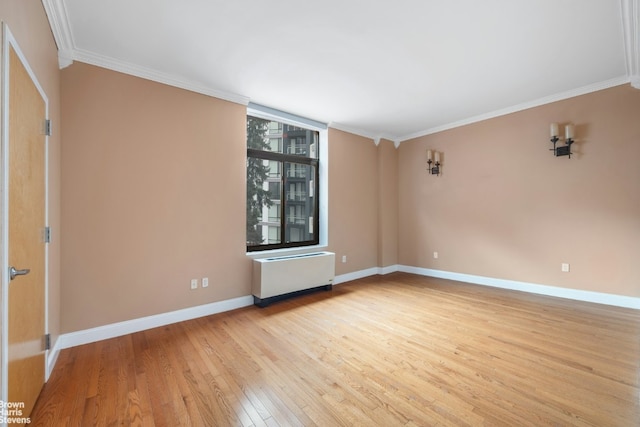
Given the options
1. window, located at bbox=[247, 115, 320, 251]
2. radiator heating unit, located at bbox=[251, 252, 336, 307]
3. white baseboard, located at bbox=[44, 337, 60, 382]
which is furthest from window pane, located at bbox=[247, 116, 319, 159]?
white baseboard, located at bbox=[44, 337, 60, 382]

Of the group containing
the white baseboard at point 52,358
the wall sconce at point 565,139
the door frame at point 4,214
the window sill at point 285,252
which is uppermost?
the wall sconce at point 565,139

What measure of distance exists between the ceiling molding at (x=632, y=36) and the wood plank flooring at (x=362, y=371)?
2702 mm

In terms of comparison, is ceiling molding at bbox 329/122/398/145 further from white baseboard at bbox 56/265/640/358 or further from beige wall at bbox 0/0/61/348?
beige wall at bbox 0/0/61/348

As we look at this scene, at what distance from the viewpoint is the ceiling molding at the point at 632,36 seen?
6.59ft

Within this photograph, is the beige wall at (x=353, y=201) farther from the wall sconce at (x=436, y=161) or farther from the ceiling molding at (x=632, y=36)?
the ceiling molding at (x=632, y=36)

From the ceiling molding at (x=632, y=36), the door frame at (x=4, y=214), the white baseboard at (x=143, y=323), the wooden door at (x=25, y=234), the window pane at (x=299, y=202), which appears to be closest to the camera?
the door frame at (x=4, y=214)

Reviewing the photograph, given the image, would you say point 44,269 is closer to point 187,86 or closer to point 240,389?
point 240,389

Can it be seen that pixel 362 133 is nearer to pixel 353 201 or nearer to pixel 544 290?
pixel 353 201

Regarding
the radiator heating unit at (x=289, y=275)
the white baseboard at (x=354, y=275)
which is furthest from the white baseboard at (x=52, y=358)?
the white baseboard at (x=354, y=275)

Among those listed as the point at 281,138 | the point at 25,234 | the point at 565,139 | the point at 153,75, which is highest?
the point at 153,75

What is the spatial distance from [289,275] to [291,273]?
0.04m

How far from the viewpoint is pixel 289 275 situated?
3621 mm

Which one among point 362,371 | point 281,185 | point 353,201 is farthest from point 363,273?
point 362,371

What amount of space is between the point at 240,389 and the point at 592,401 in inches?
88.3
